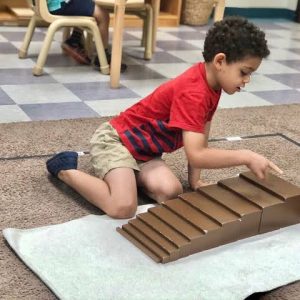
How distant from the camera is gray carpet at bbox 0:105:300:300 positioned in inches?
49.3

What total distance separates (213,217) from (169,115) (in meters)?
0.32

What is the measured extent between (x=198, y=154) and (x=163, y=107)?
185mm

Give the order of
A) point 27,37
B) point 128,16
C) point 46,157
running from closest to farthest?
point 46,157
point 27,37
point 128,16

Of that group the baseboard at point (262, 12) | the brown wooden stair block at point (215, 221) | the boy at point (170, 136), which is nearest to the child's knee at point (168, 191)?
the boy at point (170, 136)

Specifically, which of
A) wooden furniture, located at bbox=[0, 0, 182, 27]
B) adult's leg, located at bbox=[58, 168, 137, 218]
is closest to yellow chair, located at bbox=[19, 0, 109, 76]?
wooden furniture, located at bbox=[0, 0, 182, 27]

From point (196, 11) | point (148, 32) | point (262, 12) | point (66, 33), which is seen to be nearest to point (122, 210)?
point (148, 32)

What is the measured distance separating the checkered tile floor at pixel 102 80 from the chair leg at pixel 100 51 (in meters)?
0.04

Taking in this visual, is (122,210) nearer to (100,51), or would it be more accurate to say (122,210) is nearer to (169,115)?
(169,115)

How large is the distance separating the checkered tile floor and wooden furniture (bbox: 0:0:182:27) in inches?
4.2

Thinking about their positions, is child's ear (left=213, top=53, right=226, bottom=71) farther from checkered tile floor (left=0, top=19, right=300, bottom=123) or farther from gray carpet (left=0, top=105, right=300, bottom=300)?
checkered tile floor (left=0, top=19, right=300, bottom=123)

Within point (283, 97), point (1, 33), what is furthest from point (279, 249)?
point (1, 33)

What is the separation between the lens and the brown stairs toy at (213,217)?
1326 millimetres

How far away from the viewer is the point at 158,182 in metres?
1.57

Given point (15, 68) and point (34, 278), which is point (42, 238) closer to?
point (34, 278)
